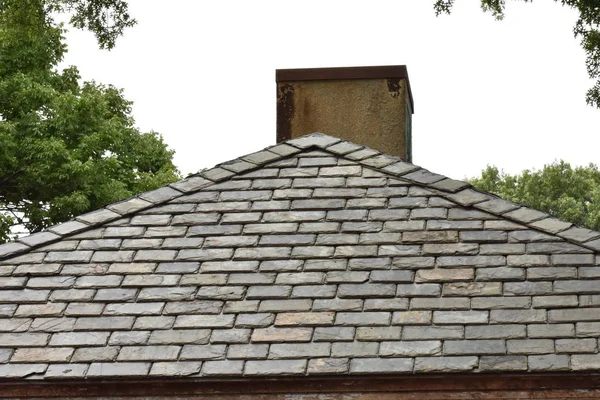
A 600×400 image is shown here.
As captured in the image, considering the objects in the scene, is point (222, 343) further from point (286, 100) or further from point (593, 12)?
point (593, 12)

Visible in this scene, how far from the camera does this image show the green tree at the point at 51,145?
22.8 metres

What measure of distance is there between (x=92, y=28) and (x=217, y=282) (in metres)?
6.39

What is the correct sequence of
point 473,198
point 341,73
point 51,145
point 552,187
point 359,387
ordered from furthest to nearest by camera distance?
point 552,187
point 51,145
point 341,73
point 473,198
point 359,387

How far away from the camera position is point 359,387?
243 inches

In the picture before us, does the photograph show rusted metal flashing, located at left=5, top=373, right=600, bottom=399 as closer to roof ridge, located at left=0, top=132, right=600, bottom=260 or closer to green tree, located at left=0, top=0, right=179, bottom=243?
roof ridge, located at left=0, top=132, right=600, bottom=260

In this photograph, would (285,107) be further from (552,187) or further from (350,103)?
(552,187)

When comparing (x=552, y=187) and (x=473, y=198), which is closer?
(x=473, y=198)

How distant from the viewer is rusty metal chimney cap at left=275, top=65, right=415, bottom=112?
33.1ft

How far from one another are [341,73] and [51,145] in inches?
546

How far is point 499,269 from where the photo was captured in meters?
6.85

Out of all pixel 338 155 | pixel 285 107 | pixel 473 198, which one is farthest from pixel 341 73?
pixel 473 198

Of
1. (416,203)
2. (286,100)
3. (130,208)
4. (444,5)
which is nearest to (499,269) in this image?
(416,203)

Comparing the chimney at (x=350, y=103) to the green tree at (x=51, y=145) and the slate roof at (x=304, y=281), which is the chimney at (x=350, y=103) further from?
the green tree at (x=51, y=145)

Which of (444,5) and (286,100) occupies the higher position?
(444,5)
